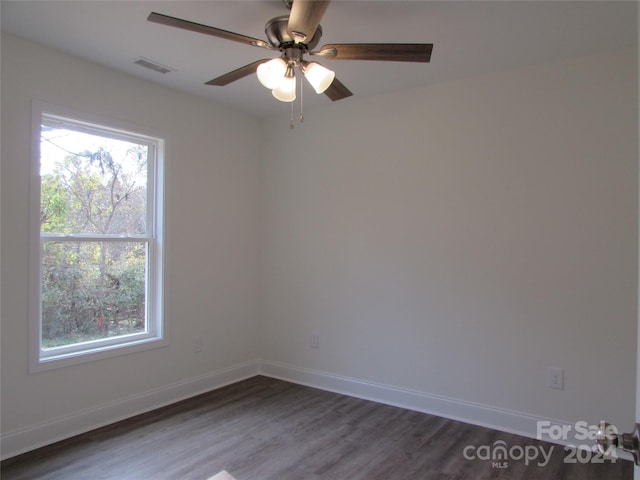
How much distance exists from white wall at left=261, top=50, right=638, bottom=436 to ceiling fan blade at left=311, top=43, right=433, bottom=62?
4.48 feet

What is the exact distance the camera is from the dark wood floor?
95.7 inches

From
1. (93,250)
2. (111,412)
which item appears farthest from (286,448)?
(93,250)

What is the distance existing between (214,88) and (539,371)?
10.8ft

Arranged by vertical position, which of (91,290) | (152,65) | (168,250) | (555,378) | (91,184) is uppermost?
(152,65)

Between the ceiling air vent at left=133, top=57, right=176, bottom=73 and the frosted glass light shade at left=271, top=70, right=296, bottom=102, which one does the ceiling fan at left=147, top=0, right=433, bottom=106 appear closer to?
the frosted glass light shade at left=271, top=70, right=296, bottom=102

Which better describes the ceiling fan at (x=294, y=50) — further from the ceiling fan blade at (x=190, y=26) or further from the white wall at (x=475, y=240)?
the white wall at (x=475, y=240)

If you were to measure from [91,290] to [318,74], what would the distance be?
7.45ft

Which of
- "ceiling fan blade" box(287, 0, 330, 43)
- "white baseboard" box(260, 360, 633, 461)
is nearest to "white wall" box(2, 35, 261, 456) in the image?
"white baseboard" box(260, 360, 633, 461)

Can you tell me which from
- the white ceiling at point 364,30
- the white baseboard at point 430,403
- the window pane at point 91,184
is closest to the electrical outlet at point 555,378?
the white baseboard at point 430,403

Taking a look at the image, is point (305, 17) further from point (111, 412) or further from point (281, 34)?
point (111, 412)

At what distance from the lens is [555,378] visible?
284 centimetres

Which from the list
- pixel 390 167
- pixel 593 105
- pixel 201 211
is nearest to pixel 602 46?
pixel 593 105

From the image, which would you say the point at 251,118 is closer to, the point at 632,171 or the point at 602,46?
the point at 602,46

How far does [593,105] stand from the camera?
108 inches
